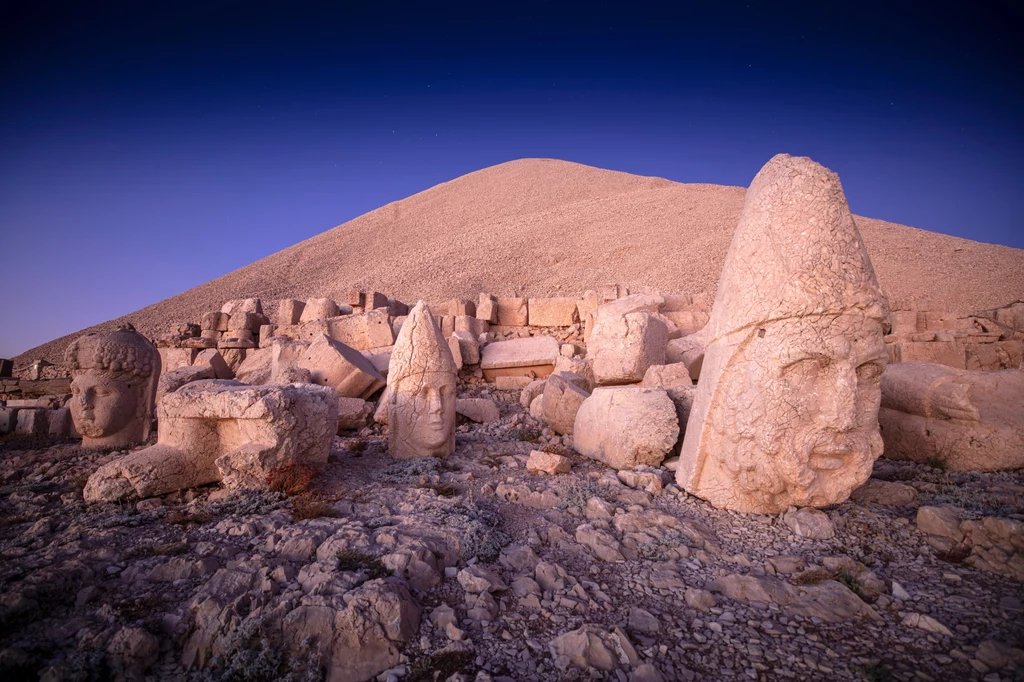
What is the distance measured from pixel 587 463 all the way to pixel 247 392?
3.10 meters

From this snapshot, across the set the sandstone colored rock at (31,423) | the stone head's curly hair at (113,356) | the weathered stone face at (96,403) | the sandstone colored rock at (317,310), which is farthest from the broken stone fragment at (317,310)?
the weathered stone face at (96,403)

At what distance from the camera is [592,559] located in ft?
9.68

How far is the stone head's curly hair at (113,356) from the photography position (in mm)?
5500

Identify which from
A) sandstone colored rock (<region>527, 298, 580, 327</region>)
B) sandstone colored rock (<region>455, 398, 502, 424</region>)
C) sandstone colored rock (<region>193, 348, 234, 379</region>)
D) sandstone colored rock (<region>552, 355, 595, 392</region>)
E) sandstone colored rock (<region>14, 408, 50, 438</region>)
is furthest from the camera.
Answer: sandstone colored rock (<region>527, 298, 580, 327</region>)

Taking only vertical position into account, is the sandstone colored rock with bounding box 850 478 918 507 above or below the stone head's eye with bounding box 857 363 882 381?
below

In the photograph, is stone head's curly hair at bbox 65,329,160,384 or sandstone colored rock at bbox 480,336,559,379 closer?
stone head's curly hair at bbox 65,329,160,384

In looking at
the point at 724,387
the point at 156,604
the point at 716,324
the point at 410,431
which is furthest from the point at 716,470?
the point at 156,604

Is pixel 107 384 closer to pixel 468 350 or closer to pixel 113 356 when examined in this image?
pixel 113 356

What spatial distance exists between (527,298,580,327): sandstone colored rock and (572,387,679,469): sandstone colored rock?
289 inches

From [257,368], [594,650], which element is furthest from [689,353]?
[257,368]

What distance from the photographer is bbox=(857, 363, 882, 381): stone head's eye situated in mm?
3330

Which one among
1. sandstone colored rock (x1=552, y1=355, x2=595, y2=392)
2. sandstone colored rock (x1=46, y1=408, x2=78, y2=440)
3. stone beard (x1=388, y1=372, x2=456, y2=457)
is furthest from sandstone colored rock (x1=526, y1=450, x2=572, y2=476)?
sandstone colored rock (x1=46, y1=408, x2=78, y2=440)

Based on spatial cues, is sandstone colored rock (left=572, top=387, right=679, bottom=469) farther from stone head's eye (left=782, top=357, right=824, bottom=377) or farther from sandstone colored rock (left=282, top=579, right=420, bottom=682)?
sandstone colored rock (left=282, top=579, right=420, bottom=682)

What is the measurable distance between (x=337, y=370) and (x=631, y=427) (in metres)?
4.50
